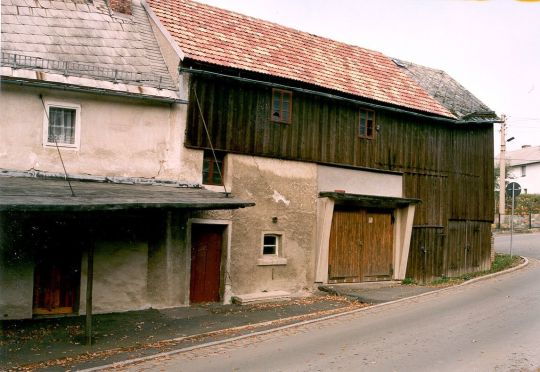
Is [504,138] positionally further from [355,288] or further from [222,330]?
[222,330]

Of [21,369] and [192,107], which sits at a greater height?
[192,107]

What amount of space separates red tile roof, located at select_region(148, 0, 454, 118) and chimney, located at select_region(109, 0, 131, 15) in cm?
73

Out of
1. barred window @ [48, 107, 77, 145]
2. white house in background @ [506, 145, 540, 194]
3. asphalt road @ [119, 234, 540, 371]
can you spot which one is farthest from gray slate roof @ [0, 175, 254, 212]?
white house in background @ [506, 145, 540, 194]

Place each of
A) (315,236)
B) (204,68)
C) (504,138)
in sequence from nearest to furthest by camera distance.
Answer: (204,68), (315,236), (504,138)

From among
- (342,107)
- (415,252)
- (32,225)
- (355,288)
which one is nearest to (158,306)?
(32,225)

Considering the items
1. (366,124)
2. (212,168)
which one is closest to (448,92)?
(366,124)

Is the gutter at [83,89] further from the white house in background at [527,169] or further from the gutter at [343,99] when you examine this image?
the white house in background at [527,169]

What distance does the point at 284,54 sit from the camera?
1766cm

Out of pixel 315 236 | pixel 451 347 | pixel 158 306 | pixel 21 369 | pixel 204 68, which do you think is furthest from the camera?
pixel 315 236

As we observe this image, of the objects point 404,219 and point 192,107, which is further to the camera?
point 404,219

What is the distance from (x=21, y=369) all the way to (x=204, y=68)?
9087 millimetres

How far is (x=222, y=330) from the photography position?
37.8 ft

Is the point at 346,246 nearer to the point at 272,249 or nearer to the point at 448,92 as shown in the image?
the point at 272,249

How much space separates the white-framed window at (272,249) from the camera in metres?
15.6
